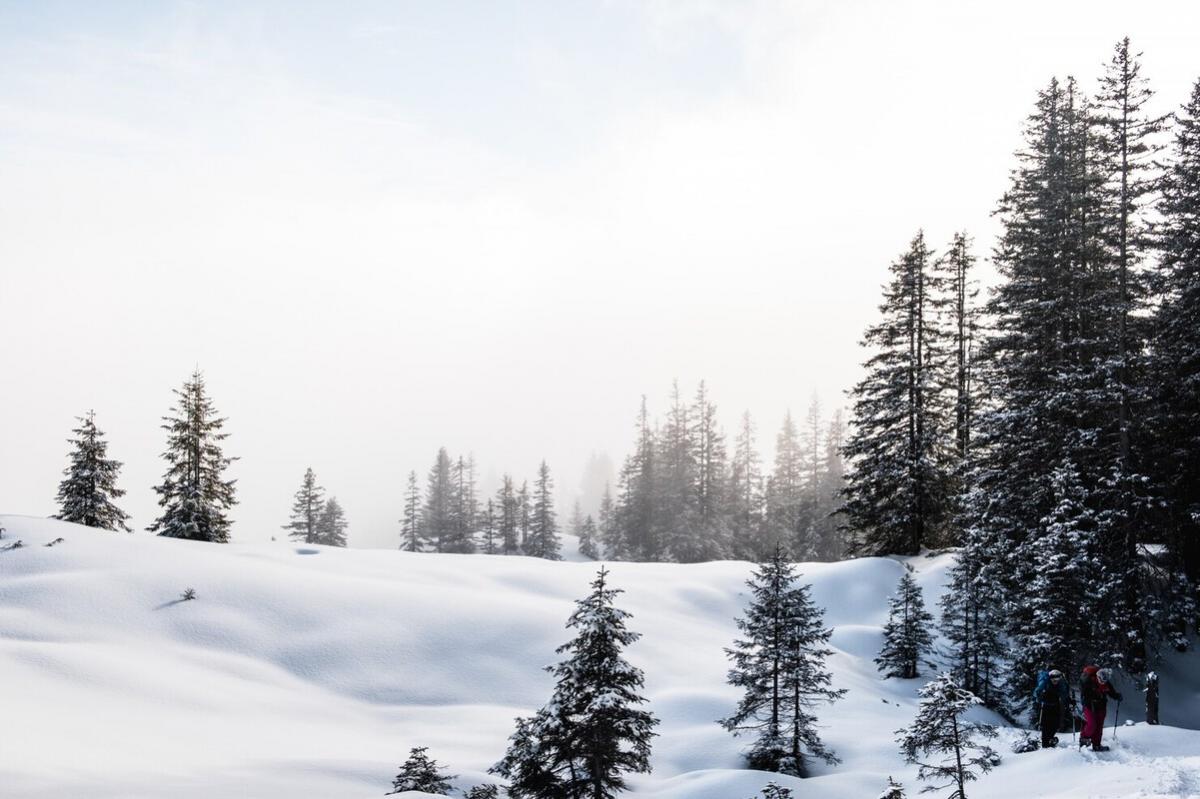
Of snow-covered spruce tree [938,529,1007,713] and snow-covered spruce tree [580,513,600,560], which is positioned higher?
snow-covered spruce tree [938,529,1007,713]

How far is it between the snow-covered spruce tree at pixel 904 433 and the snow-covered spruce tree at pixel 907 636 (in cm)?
1095

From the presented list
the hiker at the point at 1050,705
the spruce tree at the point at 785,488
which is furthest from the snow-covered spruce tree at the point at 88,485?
the spruce tree at the point at 785,488

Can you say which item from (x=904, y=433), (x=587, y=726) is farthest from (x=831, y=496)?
(x=587, y=726)

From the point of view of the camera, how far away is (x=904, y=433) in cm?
3531

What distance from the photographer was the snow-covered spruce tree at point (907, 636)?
2362 cm

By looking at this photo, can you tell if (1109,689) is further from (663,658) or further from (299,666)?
(299,666)

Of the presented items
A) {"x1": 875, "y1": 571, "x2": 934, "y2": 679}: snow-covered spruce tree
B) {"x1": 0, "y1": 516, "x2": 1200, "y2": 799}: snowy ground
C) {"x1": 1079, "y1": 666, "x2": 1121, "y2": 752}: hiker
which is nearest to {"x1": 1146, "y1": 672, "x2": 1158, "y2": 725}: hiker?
{"x1": 0, "y1": 516, "x2": 1200, "y2": 799}: snowy ground

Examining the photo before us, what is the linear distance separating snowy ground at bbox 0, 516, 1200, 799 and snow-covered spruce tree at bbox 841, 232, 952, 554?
4058 mm

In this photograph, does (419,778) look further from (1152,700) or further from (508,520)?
(508,520)

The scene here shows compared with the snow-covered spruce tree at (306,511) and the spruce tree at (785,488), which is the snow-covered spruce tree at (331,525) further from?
the spruce tree at (785,488)

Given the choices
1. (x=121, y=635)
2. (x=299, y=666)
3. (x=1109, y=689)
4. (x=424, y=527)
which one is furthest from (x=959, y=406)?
(x=424, y=527)

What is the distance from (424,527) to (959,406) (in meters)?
66.7

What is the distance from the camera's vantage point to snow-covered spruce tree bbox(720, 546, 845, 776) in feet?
55.1

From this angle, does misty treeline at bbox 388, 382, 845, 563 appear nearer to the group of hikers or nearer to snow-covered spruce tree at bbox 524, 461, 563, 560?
snow-covered spruce tree at bbox 524, 461, 563, 560
